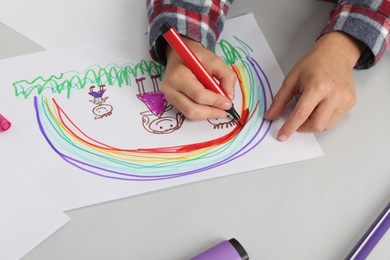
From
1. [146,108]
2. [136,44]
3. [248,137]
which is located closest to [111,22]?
[136,44]

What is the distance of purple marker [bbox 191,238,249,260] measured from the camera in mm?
417

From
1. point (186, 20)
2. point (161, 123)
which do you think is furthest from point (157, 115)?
point (186, 20)

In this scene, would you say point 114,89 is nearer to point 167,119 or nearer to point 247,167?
point 167,119

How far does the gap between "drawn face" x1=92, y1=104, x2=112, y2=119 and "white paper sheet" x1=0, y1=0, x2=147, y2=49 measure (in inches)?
4.9

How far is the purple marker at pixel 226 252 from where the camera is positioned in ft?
1.37

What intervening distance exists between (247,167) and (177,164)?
0.08 metres

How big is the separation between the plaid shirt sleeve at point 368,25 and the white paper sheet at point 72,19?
10.6 inches

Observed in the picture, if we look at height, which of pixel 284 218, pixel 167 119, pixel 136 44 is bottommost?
pixel 284 218

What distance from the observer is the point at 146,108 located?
0.56 meters

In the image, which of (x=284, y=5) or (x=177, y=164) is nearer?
(x=177, y=164)

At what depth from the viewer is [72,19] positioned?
659mm

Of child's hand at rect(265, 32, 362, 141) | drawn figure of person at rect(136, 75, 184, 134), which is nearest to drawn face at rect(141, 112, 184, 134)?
drawn figure of person at rect(136, 75, 184, 134)

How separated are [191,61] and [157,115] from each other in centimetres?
8

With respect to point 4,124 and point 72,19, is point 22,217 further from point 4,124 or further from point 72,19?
point 72,19
